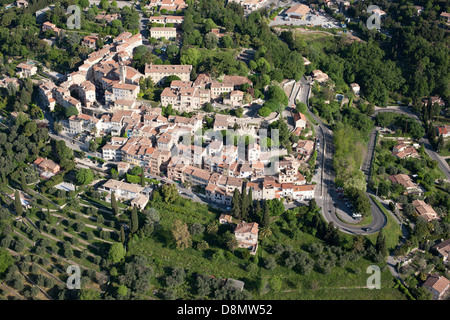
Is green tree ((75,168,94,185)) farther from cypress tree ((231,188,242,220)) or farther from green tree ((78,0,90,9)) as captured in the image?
green tree ((78,0,90,9))

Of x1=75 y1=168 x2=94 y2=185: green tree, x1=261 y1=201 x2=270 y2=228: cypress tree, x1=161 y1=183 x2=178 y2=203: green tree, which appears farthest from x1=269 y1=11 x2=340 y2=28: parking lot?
x1=261 y1=201 x2=270 y2=228: cypress tree

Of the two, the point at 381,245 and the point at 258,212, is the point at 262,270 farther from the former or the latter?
the point at 381,245

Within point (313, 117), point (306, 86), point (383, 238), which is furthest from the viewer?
point (306, 86)

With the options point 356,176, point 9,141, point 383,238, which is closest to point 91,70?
point 9,141

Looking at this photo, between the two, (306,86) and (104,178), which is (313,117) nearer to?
(306,86)

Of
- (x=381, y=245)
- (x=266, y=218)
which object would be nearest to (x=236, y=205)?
(x=266, y=218)

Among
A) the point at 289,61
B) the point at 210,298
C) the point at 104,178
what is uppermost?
the point at 289,61

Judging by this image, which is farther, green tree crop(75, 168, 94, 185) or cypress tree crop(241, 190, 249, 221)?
green tree crop(75, 168, 94, 185)

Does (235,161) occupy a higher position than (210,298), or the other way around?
(235,161)

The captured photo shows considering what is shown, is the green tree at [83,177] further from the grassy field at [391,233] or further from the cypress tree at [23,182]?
the grassy field at [391,233]

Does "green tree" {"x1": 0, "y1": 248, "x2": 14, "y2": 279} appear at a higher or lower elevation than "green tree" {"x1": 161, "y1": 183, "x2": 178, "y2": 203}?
lower

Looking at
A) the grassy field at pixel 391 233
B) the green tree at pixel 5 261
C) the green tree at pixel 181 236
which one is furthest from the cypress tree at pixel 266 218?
the green tree at pixel 5 261
